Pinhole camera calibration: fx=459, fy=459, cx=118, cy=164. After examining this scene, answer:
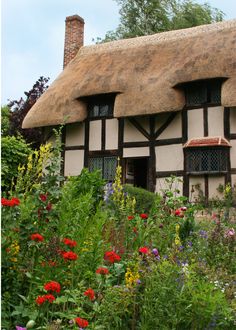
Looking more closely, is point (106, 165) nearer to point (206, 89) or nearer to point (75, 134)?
point (75, 134)

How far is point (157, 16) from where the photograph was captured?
2373 centimetres

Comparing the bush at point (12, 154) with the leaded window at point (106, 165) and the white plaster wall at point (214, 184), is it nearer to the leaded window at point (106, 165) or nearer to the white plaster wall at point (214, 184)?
the leaded window at point (106, 165)

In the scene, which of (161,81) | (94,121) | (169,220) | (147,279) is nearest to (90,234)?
(147,279)

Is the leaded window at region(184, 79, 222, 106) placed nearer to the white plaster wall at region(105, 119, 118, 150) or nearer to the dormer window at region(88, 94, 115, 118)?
the white plaster wall at region(105, 119, 118, 150)

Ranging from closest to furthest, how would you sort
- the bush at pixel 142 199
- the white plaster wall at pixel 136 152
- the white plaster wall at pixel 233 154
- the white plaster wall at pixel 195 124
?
the bush at pixel 142 199
the white plaster wall at pixel 233 154
the white plaster wall at pixel 195 124
the white plaster wall at pixel 136 152

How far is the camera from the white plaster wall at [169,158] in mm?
12469

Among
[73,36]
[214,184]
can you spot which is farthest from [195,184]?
[73,36]

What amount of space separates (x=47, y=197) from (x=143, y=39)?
1317 centimetres

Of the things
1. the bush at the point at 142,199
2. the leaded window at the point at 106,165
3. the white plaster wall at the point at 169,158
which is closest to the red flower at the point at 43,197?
the bush at the point at 142,199

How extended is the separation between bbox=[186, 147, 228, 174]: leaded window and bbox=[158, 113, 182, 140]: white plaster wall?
0.68 metres

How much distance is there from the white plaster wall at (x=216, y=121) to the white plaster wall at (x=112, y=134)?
289cm

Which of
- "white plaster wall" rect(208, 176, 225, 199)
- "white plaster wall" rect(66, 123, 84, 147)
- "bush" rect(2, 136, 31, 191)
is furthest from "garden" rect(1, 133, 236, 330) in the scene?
"white plaster wall" rect(66, 123, 84, 147)

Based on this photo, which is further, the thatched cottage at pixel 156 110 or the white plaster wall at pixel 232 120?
the thatched cottage at pixel 156 110

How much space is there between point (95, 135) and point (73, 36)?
4977mm
